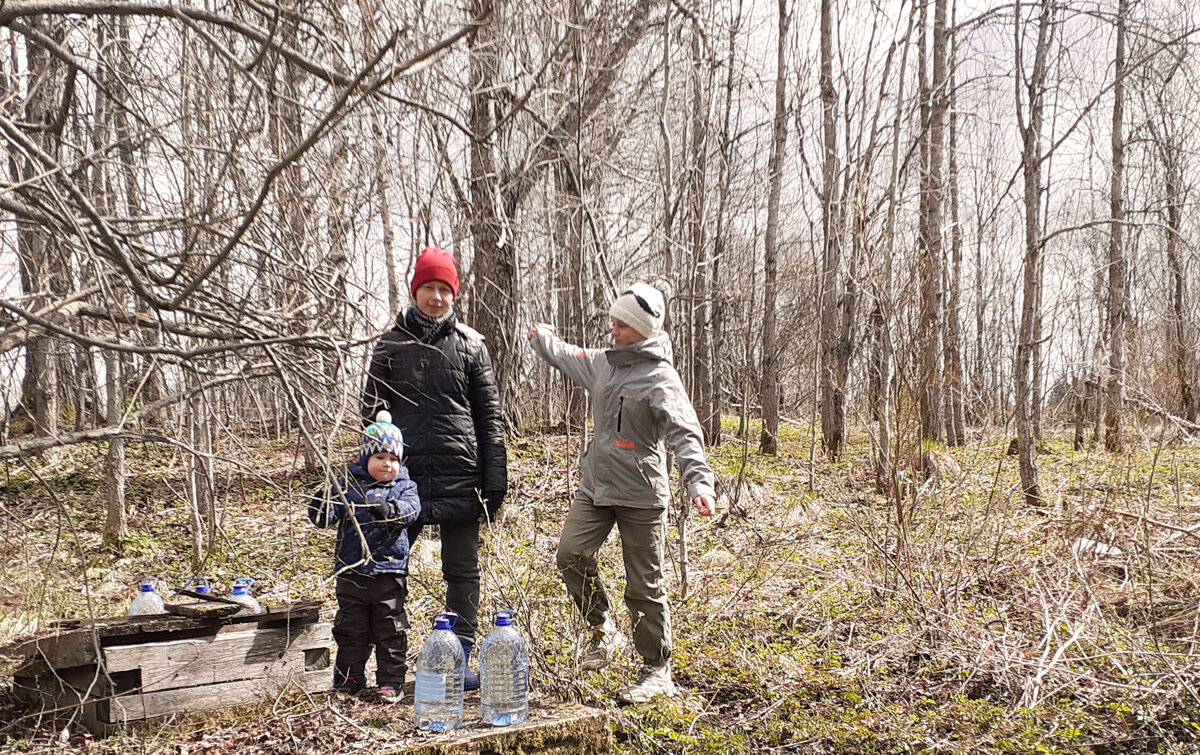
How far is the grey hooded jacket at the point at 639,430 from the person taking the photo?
4262 mm

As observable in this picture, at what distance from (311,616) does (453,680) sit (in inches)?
29.6

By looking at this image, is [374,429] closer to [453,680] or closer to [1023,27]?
[453,680]

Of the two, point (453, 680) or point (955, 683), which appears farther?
point (955, 683)

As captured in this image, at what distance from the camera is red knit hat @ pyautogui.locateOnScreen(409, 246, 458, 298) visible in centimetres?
407

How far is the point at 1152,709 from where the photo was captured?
12.6 ft

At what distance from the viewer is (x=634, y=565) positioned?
432 cm

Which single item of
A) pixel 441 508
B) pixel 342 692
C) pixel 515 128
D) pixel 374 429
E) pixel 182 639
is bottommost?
pixel 342 692

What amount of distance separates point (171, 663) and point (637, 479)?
84.2 inches

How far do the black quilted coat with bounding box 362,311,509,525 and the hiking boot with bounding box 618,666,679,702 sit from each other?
1.11 m

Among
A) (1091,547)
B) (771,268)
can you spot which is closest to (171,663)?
(1091,547)

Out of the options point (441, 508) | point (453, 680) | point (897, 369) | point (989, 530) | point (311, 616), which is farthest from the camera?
point (989, 530)

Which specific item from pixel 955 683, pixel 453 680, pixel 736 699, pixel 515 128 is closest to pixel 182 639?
pixel 453 680

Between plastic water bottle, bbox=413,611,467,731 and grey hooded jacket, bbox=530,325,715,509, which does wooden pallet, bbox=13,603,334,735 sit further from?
grey hooded jacket, bbox=530,325,715,509

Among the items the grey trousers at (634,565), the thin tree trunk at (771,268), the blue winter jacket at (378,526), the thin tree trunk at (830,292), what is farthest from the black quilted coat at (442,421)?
the thin tree trunk at (771,268)
